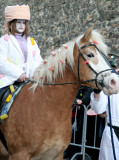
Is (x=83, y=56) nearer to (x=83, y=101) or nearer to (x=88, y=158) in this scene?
(x=83, y=101)

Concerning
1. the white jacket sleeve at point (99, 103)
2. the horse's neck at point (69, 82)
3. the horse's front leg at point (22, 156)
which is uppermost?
the horse's neck at point (69, 82)

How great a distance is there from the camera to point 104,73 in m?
2.78

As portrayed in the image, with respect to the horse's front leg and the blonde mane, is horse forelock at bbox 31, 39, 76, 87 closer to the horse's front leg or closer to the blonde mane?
the blonde mane

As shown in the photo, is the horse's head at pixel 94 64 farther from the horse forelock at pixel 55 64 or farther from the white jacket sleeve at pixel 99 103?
the white jacket sleeve at pixel 99 103

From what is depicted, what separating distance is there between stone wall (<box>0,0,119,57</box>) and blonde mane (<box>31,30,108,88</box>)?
760cm

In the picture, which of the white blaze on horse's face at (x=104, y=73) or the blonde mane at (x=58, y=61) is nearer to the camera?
the white blaze on horse's face at (x=104, y=73)

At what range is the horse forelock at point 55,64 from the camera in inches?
121

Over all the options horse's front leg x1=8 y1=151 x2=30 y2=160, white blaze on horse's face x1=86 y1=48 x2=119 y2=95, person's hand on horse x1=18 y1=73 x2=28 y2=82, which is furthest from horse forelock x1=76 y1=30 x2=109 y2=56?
horse's front leg x1=8 y1=151 x2=30 y2=160

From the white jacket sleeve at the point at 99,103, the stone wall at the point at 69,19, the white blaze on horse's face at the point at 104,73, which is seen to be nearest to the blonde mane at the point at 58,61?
the white blaze on horse's face at the point at 104,73

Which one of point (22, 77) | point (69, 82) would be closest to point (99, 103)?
point (69, 82)

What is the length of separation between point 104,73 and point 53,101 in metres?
0.73

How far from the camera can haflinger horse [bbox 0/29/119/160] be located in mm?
2951

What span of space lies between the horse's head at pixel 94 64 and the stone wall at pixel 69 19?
25.1 ft

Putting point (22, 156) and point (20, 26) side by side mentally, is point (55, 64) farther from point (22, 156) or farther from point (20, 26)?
point (22, 156)
